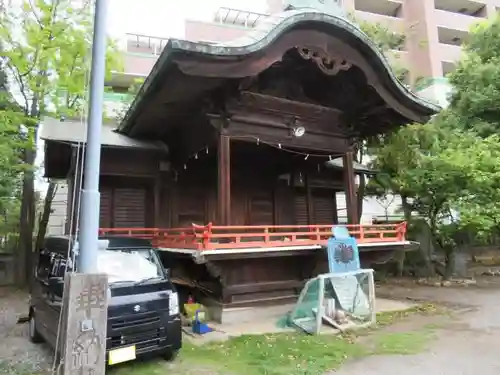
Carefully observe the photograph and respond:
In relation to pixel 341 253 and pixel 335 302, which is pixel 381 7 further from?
pixel 335 302

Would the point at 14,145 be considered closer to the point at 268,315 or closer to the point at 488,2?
the point at 268,315

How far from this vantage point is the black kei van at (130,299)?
16.8 feet

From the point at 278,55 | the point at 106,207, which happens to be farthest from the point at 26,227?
the point at 278,55

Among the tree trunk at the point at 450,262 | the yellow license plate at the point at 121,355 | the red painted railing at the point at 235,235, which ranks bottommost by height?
the yellow license plate at the point at 121,355

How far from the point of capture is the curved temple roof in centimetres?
714

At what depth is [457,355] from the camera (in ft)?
19.2

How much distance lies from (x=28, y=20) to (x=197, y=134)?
7.99 meters

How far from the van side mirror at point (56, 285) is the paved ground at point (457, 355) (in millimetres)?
3815

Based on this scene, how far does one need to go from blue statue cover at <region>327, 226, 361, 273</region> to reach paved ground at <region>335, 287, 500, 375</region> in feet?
6.35

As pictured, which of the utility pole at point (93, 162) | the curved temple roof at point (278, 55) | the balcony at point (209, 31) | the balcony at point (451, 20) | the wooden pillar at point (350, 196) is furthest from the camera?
the balcony at point (451, 20)

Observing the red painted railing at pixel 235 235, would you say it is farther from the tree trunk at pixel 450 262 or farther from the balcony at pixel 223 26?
the balcony at pixel 223 26

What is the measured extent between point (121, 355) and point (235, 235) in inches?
122

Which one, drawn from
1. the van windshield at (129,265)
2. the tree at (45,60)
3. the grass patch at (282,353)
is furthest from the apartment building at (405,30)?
the van windshield at (129,265)

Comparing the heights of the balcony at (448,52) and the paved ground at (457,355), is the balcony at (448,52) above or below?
above
